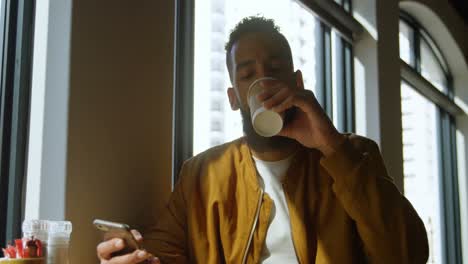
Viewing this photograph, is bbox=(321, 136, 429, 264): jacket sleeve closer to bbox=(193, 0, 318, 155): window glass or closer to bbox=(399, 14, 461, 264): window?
bbox=(193, 0, 318, 155): window glass

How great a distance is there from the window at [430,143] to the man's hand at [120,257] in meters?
3.19

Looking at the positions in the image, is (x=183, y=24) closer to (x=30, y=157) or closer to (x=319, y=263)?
(x=30, y=157)

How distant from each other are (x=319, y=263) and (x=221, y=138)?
32.4 inches

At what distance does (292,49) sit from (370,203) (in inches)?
53.6

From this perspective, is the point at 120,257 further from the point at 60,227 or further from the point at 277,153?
the point at 277,153

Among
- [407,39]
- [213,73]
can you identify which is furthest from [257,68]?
[407,39]

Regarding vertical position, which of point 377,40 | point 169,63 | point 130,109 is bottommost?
point 130,109

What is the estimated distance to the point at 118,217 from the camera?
1416mm

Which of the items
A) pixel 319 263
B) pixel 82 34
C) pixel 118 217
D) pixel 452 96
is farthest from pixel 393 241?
pixel 452 96

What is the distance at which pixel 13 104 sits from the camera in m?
1.41

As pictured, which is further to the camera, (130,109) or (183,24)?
(183,24)

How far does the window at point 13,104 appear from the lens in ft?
4.49

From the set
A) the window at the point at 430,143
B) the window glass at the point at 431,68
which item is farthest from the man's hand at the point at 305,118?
the window glass at the point at 431,68

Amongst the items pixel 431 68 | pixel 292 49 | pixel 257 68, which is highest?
pixel 431 68
